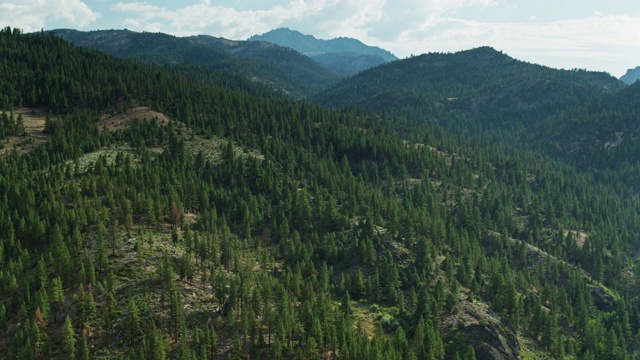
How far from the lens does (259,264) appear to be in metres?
119

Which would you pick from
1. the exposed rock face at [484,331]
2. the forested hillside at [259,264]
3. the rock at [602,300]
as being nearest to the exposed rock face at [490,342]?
the exposed rock face at [484,331]

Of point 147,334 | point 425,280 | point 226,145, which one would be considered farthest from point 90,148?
point 425,280

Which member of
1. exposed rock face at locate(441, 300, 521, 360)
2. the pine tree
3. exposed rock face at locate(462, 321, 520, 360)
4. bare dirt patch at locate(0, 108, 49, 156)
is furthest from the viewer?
bare dirt patch at locate(0, 108, 49, 156)

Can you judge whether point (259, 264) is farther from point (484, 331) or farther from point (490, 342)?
point (490, 342)

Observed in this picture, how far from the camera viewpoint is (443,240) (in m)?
153

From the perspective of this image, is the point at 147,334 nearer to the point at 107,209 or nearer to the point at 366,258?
the point at 107,209

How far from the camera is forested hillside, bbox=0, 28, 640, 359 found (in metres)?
81.7

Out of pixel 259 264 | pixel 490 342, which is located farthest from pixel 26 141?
pixel 490 342

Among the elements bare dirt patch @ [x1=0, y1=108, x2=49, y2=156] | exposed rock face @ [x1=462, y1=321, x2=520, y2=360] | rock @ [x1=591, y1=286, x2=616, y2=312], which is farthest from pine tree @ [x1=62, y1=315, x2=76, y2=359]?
rock @ [x1=591, y1=286, x2=616, y2=312]

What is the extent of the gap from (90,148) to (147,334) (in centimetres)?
10168

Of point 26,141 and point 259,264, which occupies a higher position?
point 26,141

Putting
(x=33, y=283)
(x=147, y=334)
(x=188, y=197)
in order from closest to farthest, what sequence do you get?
(x=147, y=334) < (x=33, y=283) < (x=188, y=197)

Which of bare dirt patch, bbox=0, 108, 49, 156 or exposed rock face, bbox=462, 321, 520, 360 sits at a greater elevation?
bare dirt patch, bbox=0, 108, 49, 156

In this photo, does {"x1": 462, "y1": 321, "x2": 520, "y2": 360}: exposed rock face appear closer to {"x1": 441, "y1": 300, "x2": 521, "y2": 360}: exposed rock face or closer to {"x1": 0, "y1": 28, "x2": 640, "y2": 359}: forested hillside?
{"x1": 441, "y1": 300, "x2": 521, "y2": 360}: exposed rock face
